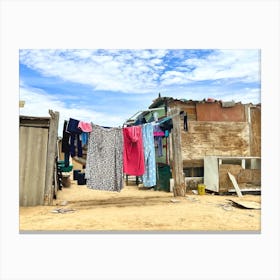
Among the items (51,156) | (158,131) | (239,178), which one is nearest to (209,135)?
(239,178)

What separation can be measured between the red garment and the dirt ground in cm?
64

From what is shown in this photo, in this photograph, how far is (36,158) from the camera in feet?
16.5

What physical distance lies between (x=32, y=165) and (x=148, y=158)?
194 cm

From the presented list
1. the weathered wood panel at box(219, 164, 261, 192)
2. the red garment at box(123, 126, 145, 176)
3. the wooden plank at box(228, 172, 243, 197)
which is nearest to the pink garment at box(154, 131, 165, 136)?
the red garment at box(123, 126, 145, 176)

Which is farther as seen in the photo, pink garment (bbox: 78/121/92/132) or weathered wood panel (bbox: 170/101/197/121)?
weathered wood panel (bbox: 170/101/197/121)

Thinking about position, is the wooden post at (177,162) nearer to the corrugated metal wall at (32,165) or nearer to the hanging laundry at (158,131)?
the hanging laundry at (158,131)

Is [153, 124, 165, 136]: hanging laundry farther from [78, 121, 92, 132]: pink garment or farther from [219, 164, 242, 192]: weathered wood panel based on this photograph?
[219, 164, 242, 192]: weathered wood panel

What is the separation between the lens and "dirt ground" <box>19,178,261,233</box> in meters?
3.82

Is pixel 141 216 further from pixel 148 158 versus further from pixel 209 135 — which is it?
pixel 209 135

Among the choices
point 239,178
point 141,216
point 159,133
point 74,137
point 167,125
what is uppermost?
point 167,125
